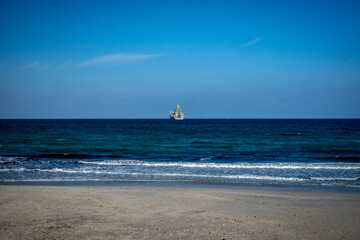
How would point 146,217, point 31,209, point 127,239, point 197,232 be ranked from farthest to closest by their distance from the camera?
point 31,209 < point 146,217 < point 197,232 < point 127,239

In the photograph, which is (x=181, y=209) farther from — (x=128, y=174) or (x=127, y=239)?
(x=128, y=174)

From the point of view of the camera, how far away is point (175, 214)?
26.1 feet

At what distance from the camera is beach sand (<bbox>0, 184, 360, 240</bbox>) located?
21.0 feet

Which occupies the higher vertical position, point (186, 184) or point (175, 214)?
point (175, 214)

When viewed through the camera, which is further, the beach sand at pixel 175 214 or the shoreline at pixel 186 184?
the shoreline at pixel 186 184

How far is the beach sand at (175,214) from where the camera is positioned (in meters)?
6.41

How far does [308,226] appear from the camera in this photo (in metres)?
7.05

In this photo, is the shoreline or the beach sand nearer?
the beach sand

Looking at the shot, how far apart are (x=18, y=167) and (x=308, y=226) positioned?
688 inches

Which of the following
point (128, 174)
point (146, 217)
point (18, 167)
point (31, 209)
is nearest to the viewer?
point (146, 217)

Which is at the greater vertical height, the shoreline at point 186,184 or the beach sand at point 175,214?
the beach sand at point 175,214

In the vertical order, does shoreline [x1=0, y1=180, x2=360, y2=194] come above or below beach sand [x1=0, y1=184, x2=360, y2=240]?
below

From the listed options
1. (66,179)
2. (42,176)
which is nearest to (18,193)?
(66,179)

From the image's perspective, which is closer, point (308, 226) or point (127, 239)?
point (127, 239)
